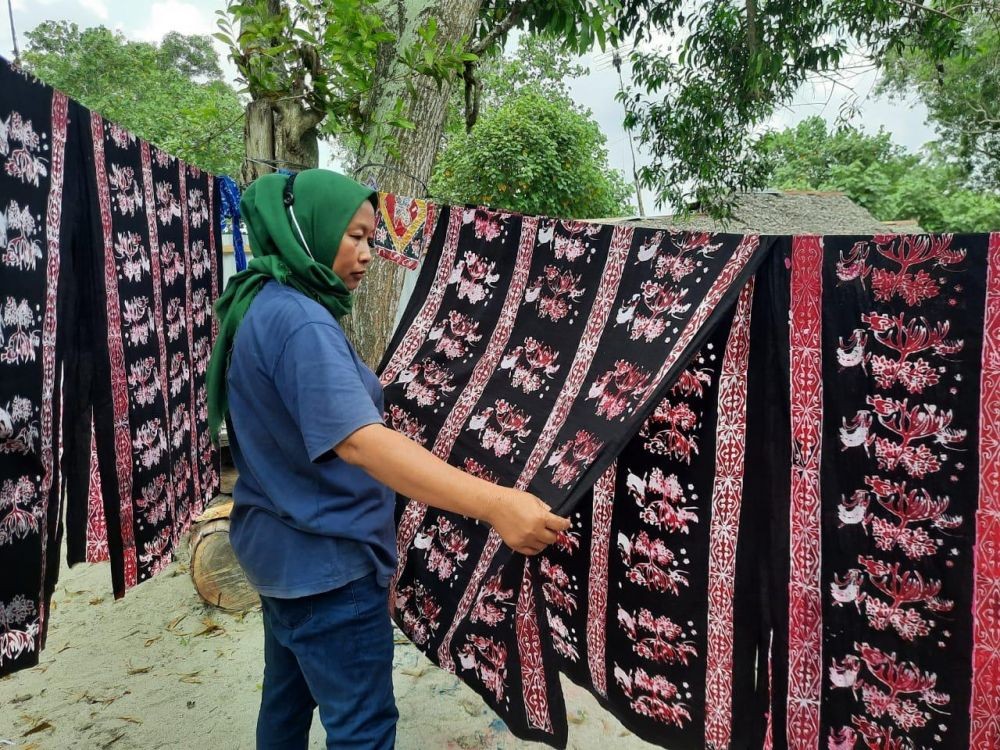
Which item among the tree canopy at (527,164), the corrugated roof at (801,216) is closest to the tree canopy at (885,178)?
the corrugated roof at (801,216)

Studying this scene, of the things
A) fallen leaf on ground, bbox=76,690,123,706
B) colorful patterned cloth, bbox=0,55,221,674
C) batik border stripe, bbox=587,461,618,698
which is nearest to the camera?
colorful patterned cloth, bbox=0,55,221,674

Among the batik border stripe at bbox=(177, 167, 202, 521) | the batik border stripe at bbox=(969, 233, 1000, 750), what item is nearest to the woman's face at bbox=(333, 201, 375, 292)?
the batik border stripe at bbox=(969, 233, 1000, 750)

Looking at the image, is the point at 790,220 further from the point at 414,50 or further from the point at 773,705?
the point at 773,705

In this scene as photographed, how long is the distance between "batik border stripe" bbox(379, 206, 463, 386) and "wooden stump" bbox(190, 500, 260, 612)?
186 centimetres

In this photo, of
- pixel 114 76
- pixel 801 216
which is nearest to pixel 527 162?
pixel 801 216

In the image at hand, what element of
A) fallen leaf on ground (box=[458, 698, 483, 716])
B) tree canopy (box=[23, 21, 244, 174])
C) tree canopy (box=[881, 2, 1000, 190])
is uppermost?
tree canopy (box=[23, 21, 244, 174])

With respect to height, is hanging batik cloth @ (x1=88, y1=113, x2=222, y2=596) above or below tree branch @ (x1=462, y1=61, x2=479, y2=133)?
below

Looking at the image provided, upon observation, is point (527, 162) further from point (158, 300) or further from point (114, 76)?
point (114, 76)

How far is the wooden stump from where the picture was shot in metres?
3.50

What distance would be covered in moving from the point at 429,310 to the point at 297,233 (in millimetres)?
860

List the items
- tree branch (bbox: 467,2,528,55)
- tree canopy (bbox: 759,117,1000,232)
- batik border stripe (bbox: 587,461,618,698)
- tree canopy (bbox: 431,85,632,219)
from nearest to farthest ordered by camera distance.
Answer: batik border stripe (bbox: 587,461,618,698) → tree branch (bbox: 467,2,528,55) → tree canopy (bbox: 431,85,632,219) → tree canopy (bbox: 759,117,1000,232)

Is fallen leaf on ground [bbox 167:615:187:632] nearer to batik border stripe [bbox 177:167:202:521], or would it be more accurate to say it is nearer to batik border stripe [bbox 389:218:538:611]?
batik border stripe [bbox 177:167:202:521]

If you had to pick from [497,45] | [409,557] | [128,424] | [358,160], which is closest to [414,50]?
[358,160]

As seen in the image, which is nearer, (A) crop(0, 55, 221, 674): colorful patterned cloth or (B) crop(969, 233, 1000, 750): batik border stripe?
(B) crop(969, 233, 1000, 750): batik border stripe
